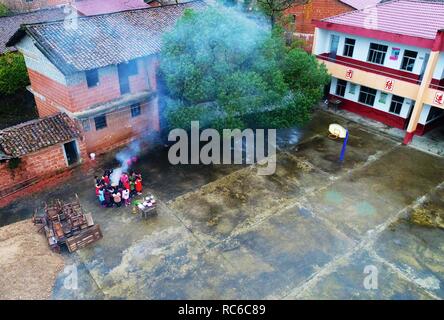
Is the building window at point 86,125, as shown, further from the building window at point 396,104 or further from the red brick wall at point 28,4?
the red brick wall at point 28,4

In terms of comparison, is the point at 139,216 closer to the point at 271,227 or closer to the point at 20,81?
the point at 271,227

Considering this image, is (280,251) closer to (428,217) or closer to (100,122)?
(428,217)

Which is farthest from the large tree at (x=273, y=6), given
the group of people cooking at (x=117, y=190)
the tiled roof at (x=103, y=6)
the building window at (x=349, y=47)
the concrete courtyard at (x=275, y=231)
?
the group of people cooking at (x=117, y=190)

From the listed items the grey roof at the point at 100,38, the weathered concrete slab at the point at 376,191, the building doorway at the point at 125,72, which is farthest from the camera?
the building doorway at the point at 125,72

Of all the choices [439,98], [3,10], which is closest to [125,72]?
[439,98]

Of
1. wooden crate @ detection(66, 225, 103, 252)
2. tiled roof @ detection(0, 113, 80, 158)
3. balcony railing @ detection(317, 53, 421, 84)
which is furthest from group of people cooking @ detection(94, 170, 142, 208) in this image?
balcony railing @ detection(317, 53, 421, 84)
